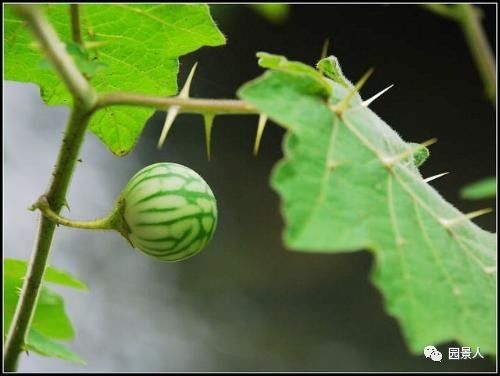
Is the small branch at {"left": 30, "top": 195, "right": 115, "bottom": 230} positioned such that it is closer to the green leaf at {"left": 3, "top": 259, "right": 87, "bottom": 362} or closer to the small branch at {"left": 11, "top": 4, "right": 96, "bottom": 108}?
the small branch at {"left": 11, "top": 4, "right": 96, "bottom": 108}

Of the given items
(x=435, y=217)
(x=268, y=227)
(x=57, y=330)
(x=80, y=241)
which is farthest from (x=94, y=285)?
(x=435, y=217)

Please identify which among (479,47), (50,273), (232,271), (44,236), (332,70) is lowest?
(232,271)

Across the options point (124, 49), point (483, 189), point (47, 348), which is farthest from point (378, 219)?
point (47, 348)

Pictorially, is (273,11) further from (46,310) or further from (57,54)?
(46,310)

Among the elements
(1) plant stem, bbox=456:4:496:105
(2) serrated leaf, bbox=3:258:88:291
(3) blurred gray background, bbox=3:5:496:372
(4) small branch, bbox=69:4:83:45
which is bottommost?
(3) blurred gray background, bbox=3:5:496:372

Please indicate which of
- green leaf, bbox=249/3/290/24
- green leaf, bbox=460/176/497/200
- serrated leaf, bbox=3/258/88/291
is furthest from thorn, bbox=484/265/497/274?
serrated leaf, bbox=3/258/88/291

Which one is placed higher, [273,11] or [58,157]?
[273,11]
